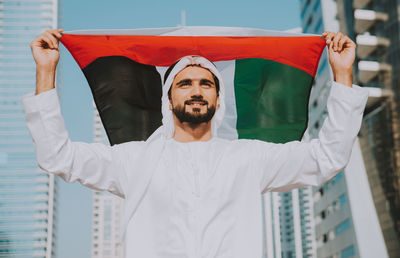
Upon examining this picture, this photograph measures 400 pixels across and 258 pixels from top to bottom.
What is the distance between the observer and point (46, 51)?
3404 millimetres

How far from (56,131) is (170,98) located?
3.33 ft

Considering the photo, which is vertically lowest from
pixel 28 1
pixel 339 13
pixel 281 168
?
pixel 281 168

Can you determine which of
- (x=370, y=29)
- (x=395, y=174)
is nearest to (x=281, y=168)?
(x=395, y=174)

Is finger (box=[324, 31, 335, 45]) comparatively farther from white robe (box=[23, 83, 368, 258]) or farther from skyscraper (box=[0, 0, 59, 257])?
skyscraper (box=[0, 0, 59, 257])

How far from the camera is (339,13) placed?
193ft

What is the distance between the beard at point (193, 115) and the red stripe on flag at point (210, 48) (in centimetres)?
95

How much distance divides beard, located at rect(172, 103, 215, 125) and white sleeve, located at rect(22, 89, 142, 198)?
1.61ft

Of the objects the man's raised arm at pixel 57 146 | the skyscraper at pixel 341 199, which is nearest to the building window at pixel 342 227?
the skyscraper at pixel 341 199

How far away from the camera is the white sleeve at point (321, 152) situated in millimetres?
3256

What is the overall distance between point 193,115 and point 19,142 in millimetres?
71767

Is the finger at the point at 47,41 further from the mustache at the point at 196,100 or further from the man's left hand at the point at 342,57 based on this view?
the man's left hand at the point at 342,57

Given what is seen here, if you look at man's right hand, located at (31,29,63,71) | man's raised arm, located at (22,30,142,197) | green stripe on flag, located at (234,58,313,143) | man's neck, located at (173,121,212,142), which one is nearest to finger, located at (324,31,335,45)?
green stripe on flag, located at (234,58,313,143)

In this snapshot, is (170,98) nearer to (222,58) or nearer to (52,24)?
(222,58)

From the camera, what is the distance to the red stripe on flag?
171 inches
